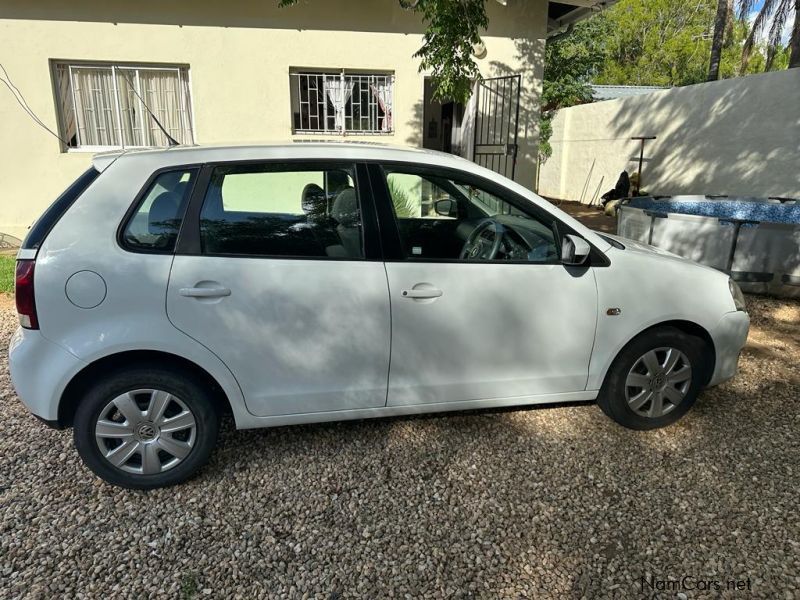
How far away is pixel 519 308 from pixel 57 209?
2.41 meters

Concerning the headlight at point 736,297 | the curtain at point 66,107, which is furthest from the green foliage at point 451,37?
the curtain at point 66,107

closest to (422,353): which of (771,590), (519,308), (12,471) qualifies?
(519,308)

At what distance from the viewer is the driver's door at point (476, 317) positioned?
9.96 ft

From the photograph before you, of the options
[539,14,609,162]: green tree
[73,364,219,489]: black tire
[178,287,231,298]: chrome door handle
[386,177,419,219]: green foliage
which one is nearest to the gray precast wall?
[386,177,419,219]: green foliage

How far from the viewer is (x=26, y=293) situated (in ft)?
8.64

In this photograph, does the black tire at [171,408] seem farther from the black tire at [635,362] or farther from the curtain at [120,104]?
the curtain at [120,104]

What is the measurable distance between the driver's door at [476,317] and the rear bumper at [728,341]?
864 millimetres

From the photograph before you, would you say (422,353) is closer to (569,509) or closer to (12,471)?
(569,509)

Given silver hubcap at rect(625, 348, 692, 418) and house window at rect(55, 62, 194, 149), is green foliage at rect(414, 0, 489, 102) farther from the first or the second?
silver hubcap at rect(625, 348, 692, 418)

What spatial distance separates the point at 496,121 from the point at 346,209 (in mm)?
6296

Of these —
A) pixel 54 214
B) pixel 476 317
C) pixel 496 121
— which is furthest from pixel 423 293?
pixel 496 121

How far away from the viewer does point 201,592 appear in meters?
2.32

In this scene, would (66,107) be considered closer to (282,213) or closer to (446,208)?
(282,213)

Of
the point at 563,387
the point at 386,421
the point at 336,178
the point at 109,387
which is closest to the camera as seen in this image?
the point at 109,387
